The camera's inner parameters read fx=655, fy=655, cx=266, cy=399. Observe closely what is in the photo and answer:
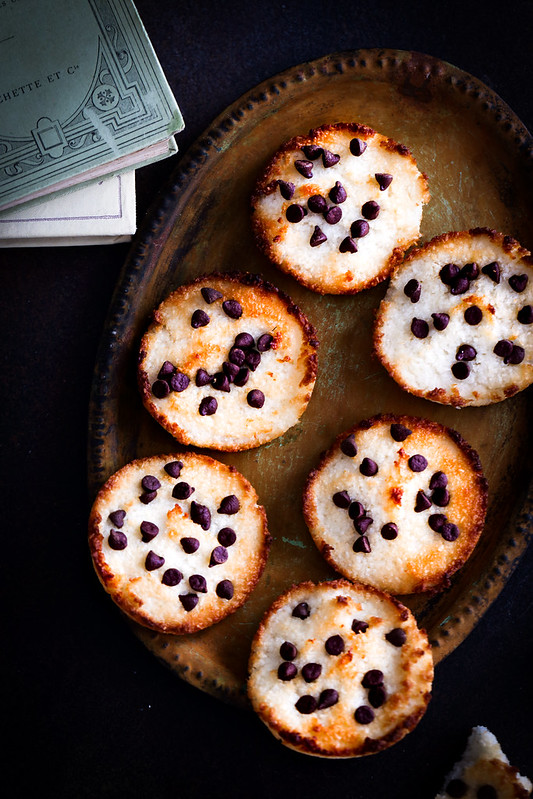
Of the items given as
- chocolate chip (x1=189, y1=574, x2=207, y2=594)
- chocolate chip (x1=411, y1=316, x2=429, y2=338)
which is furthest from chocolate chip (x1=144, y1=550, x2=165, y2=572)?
chocolate chip (x1=411, y1=316, x2=429, y2=338)

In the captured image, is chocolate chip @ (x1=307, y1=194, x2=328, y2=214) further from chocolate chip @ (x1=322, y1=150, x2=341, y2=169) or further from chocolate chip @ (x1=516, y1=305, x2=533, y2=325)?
chocolate chip @ (x1=516, y1=305, x2=533, y2=325)

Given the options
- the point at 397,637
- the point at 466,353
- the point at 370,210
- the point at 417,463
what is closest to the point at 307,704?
the point at 397,637

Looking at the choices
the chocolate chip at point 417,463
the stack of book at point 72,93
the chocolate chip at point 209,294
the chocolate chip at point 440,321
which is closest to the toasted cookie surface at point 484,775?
the chocolate chip at point 417,463

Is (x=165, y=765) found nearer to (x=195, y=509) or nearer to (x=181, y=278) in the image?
(x=195, y=509)

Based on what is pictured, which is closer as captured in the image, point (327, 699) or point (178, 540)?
point (327, 699)

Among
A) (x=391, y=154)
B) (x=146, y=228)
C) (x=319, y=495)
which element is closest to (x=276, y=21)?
(x=391, y=154)

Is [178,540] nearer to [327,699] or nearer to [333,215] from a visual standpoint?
[327,699]
